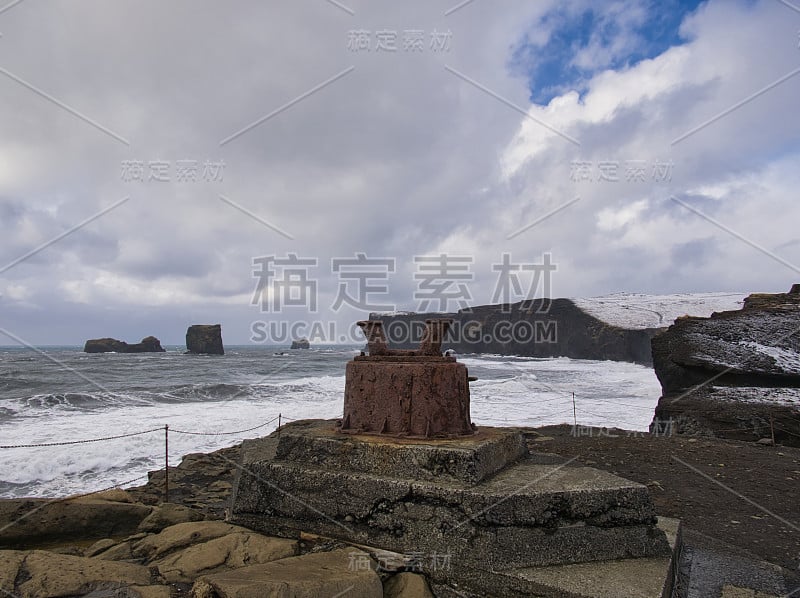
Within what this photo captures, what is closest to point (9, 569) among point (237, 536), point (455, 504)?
point (237, 536)

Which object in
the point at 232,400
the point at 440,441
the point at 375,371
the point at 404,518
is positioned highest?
the point at 375,371

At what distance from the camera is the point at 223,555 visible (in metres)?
2.67

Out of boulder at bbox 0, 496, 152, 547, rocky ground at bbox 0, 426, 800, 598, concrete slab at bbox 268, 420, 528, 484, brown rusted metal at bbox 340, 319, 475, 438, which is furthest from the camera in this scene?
boulder at bbox 0, 496, 152, 547

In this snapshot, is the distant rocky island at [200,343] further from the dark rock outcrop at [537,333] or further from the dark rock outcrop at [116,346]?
the dark rock outcrop at [537,333]

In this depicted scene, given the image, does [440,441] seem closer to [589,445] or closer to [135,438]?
[589,445]

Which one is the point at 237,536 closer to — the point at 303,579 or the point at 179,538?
the point at 179,538

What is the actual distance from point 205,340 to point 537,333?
44829 mm

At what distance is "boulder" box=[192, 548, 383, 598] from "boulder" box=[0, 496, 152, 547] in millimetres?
1662

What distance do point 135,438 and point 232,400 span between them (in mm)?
8022

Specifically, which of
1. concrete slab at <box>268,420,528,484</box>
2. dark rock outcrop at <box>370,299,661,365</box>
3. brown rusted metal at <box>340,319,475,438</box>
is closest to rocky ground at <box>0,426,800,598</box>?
concrete slab at <box>268,420,528,484</box>

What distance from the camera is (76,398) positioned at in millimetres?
16906

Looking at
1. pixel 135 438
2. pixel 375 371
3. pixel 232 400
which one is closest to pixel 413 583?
pixel 375 371

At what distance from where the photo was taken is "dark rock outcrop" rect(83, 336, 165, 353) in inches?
2721

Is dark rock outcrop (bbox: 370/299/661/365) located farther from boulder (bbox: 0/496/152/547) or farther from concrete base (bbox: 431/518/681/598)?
concrete base (bbox: 431/518/681/598)
